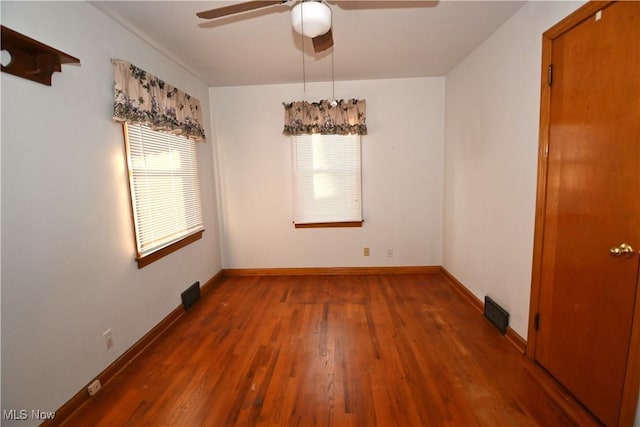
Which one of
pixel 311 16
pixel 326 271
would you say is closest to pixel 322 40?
pixel 311 16

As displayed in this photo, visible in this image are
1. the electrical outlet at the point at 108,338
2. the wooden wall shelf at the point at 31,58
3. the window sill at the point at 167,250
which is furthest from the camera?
the window sill at the point at 167,250

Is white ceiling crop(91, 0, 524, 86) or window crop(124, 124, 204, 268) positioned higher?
white ceiling crop(91, 0, 524, 86)

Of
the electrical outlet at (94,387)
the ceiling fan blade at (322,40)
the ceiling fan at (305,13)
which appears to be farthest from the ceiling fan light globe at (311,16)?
the electrical outlet at (94,387)

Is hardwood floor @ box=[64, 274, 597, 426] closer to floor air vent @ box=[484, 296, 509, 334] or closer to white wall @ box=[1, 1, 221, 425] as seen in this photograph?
floor air vent @ box=[484, 296, 509, 334]

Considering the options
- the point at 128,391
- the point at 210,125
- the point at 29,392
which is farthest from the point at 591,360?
the point at 210,125

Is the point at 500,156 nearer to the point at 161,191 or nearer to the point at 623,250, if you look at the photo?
the point at 623,250

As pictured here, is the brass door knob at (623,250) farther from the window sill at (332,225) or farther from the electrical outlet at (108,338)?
the electrical outlet at (108,338)

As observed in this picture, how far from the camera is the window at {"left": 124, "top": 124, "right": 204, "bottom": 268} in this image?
2277mm

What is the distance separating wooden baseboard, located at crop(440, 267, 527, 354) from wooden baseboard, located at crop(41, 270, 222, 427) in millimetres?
2987

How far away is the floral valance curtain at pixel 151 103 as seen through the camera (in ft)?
6.72

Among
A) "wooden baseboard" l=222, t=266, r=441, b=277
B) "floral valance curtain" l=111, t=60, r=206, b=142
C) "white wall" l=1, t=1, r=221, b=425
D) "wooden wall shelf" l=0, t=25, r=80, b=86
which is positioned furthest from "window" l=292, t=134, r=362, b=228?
"wooden wall shelf" l=0, t=25, r=80, b=86

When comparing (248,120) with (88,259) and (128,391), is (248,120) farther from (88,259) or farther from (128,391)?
(128,391)

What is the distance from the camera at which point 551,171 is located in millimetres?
1850

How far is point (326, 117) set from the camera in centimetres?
364
